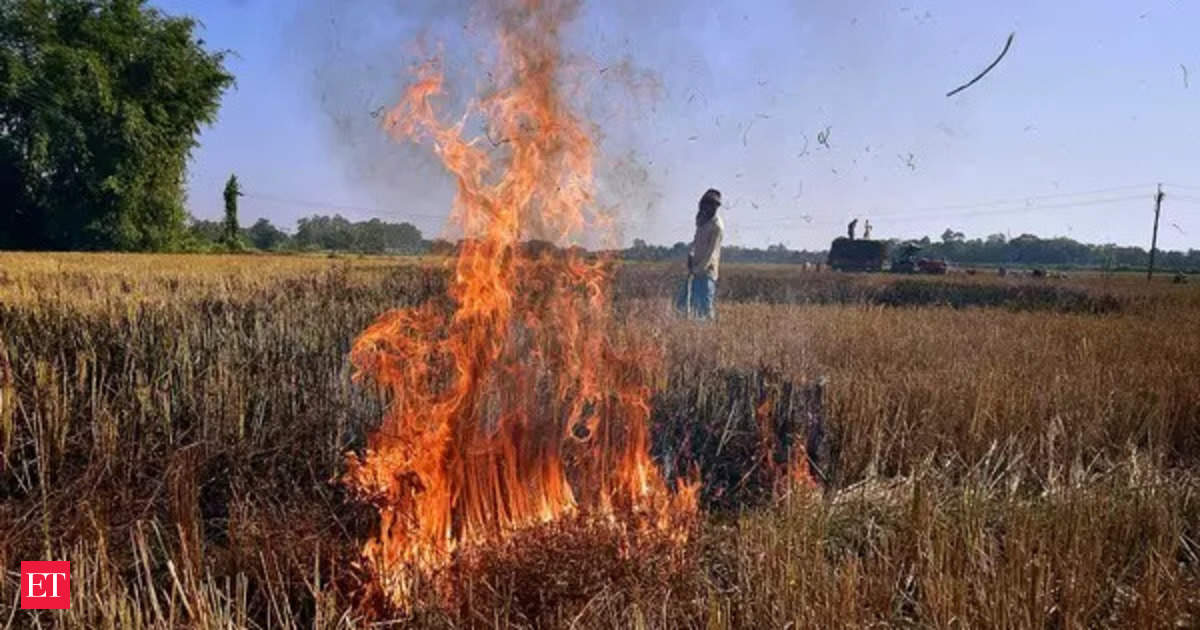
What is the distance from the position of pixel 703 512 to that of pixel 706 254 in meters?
6.11

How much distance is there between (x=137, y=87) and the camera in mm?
46500

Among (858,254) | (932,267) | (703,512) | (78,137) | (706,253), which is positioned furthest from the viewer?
(858,254)

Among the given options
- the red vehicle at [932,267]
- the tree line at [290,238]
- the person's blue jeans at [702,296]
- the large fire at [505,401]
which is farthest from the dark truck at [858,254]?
the large fire at [505,401]

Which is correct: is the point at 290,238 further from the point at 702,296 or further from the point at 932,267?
the point at 702,296

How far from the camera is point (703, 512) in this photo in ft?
13.7

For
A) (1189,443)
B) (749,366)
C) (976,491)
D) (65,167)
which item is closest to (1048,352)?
(1189,443)

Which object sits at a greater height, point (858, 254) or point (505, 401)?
point (858, 254)

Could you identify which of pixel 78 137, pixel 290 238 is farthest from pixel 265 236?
pixel 78 137

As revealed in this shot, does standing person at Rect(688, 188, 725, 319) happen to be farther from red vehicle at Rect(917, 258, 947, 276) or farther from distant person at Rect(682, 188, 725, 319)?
red vehicle at Rect(917, 258, 947, 276)

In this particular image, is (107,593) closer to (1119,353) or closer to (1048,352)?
(1048,352)

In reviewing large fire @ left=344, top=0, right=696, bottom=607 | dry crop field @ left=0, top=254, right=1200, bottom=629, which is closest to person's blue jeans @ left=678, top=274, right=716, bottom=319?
dry crop field @ left=0, top=254, right=1200, bottom=629

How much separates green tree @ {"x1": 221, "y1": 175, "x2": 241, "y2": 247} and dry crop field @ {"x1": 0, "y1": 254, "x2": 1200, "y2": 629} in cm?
5481

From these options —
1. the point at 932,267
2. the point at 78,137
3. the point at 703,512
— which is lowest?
the point at 703,512

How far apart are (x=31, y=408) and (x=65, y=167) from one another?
1858 inches
